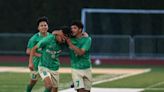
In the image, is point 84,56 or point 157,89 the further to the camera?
point 157,89

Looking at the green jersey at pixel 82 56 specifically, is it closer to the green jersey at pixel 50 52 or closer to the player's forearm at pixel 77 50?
the player's forearm at pixel 77 50

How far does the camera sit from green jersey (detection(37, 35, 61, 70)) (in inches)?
543

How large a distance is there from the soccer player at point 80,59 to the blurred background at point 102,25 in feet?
77.3

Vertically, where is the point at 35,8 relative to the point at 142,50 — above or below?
above

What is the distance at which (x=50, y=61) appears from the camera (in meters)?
13.9

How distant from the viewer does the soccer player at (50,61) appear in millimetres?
13781

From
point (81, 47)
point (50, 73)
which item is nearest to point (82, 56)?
point (81, 47)

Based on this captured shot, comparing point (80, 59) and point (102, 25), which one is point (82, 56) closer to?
point (80, 59)

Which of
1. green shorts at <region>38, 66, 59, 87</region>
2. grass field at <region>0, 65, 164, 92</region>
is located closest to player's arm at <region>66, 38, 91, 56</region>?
green shorts at <region>38, 66, 59, 87</region>

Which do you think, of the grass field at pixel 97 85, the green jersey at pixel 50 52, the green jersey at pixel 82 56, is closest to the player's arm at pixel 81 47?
the green jersey at pixel 82 56

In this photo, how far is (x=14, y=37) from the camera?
38844mm

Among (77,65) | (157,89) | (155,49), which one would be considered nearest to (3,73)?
(157,89)

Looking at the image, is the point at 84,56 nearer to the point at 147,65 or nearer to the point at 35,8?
the point at 147,65

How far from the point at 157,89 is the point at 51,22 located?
20.1m
